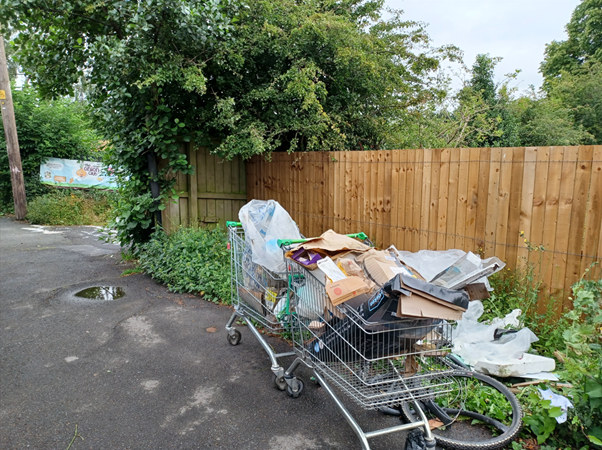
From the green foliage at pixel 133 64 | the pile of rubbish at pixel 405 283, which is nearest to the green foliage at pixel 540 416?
the pile of rubbish at pixel 405 283

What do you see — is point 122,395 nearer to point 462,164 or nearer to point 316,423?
point 316,423

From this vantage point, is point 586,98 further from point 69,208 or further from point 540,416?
point 69,208

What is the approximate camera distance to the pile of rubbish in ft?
7.10

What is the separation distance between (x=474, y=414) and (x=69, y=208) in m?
13.1

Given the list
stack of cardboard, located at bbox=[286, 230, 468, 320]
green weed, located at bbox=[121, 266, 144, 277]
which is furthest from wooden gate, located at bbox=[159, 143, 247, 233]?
stack of cardboard, located at bbox=[286, 230, 468, 320]

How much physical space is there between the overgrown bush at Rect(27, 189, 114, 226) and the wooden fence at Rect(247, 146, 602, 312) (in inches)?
333

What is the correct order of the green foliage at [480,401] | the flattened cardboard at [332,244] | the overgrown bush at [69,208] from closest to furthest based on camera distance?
the green foliage at [480,401] < the flattened cardboard at [332,244] < the overgrown bush at [69,208]

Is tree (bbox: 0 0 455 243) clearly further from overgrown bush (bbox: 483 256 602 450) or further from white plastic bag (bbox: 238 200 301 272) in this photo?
overgrown bush (bbox: 483 256 602 450)

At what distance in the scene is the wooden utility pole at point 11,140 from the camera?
11.6m

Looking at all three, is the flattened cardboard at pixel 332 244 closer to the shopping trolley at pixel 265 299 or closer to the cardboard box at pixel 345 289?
the shopping trolley at pixel 265 299

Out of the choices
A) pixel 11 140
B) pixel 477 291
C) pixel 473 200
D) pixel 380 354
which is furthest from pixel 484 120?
pixel 11 140

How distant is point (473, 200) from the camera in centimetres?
438

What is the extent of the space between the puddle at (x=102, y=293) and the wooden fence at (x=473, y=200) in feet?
9.83

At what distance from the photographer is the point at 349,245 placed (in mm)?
3145
